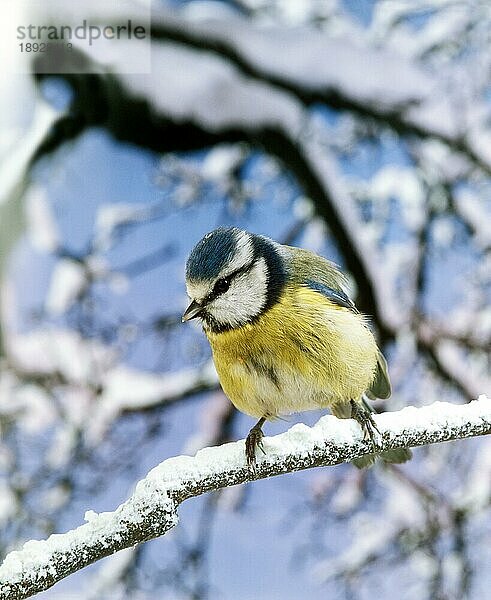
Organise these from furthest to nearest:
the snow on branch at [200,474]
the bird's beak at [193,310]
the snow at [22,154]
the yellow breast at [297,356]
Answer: the snow at [22,154], the yellow breast at [297,356], the bird's beak at [193,310], the snow on branch at [200,474]

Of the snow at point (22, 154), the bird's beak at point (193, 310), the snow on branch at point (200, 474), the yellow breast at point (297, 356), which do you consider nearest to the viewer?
the snow on branch at point (200, 474)

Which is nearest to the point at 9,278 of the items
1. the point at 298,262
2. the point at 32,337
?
the point at 32,337

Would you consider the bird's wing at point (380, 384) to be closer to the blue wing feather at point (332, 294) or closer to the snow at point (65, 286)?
the blue wing feather at point (332, 294)

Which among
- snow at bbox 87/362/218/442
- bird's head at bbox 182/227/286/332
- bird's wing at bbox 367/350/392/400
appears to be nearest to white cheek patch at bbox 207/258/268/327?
bird's head at bbox 182/227/286/332

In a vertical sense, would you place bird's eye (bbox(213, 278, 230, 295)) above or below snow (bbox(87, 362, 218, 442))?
above

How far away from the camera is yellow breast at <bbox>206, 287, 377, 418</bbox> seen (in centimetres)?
53

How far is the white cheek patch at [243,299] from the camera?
18.4 inches

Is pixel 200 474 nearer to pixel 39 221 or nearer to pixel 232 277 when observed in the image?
pixel 232 277

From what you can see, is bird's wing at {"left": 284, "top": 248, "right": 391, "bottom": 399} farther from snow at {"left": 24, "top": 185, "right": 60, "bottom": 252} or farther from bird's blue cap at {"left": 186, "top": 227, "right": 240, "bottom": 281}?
snow at {"left": 24, "top": 185, "right": 60, "bottom": 252}

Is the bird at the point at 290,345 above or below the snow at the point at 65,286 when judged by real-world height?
above

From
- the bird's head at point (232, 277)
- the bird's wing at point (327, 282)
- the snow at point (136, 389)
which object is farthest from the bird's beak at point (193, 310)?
the snow at point (136, 389)

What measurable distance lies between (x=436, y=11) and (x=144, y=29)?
0.71m

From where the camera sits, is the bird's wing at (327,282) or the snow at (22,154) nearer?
the bird's wing at (327,282)

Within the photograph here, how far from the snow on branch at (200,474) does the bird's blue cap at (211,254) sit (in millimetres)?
108
